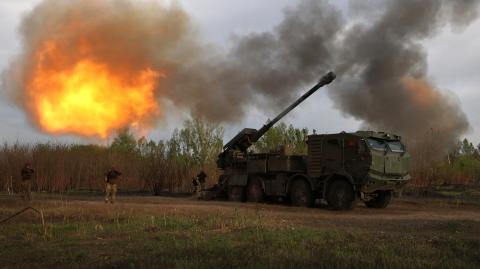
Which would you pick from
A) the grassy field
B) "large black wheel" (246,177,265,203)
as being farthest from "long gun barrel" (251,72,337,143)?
the grassy field

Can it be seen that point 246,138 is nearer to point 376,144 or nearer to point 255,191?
point 255,191

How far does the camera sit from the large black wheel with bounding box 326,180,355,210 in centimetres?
2070

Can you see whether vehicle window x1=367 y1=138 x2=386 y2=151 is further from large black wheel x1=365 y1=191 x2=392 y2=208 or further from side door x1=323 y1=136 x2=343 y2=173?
large black wheel x1=365 y1=191 x2=392 y2=208

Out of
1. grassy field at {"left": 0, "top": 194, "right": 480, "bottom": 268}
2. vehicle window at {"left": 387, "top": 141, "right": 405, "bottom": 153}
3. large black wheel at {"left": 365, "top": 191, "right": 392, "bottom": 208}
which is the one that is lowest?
grassy field at {"left": 0, "top": 194, "right": 480, "bottom": 268}

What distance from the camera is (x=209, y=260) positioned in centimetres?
883

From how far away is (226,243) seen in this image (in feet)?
34.7

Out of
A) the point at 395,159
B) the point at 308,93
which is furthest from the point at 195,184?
the point at 395,159

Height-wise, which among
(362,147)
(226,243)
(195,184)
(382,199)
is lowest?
(226,243)

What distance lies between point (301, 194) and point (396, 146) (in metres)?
4.12

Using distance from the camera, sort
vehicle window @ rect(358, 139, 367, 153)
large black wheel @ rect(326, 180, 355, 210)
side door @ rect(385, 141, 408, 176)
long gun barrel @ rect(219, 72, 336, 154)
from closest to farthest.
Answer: vehicle window @ rect(358, 139, 367, 153) → large black wheel @ rect(326, 180, 355, 210) → side door @ rect(385, 141, 408, 176) → long gun barrel @ rect(219, 72, 336, 154)

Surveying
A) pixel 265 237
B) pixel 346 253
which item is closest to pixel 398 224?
pixel 265 237

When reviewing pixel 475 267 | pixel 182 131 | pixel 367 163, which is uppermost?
pixel 182 131

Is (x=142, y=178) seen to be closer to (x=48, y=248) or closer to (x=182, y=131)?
(x=182, y=131)

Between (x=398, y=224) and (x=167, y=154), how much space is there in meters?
27.1
